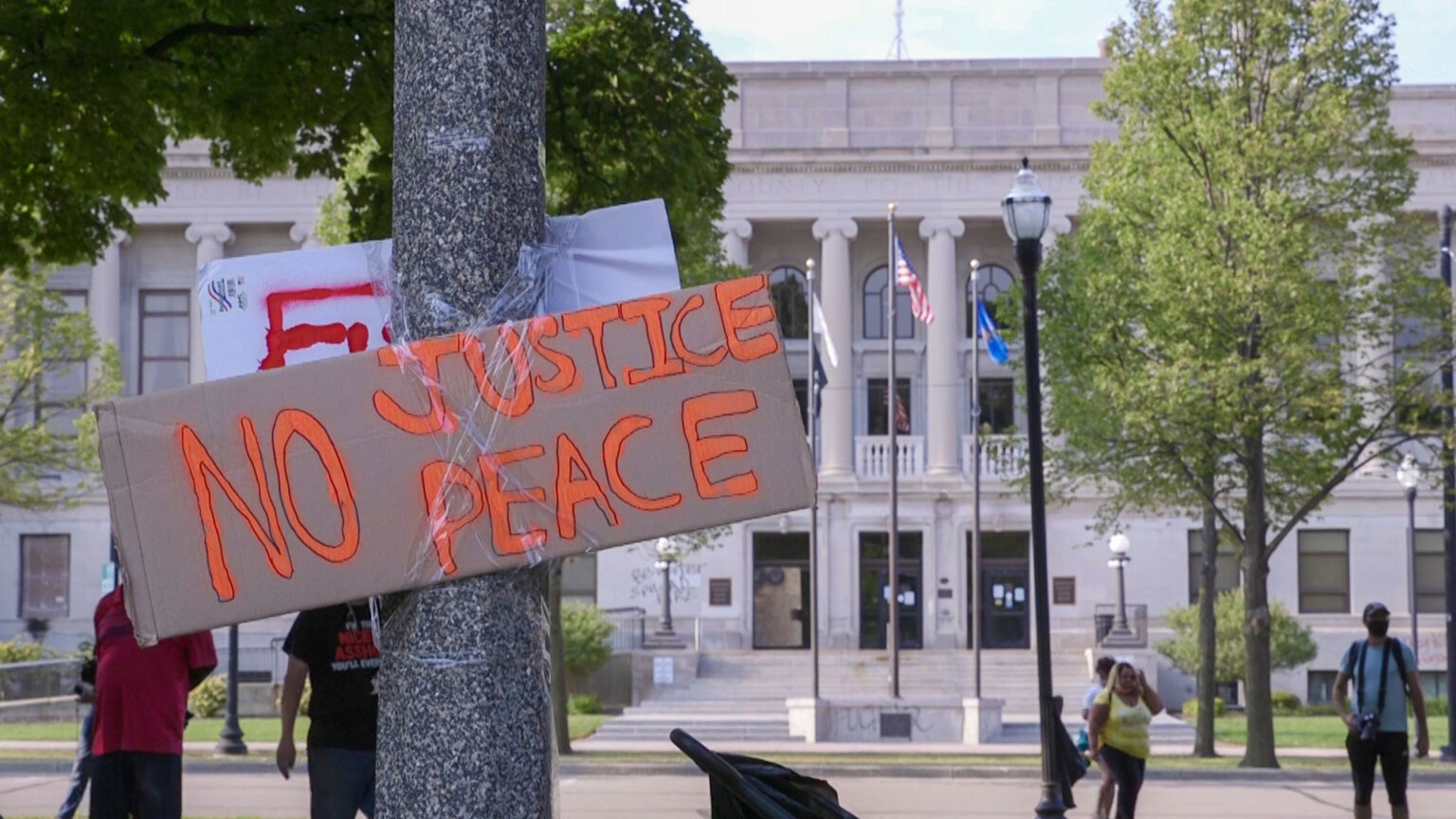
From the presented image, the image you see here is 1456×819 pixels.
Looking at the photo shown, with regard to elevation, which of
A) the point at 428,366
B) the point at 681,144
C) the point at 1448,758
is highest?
the point at 681,144

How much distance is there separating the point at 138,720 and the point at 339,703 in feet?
4.67

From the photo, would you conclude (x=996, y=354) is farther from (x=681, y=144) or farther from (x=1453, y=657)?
(x=681, y=144)

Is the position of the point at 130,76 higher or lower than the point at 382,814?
higher

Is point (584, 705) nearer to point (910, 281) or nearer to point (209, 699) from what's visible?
point (209, 699)

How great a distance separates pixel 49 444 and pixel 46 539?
49.6 feet

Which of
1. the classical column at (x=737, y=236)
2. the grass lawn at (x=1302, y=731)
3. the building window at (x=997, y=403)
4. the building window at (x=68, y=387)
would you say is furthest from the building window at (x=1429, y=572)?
the building window at (x=68, y=387)

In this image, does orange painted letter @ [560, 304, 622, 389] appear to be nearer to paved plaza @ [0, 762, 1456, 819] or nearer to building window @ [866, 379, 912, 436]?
paved plaza @ [0, 762, 1456, 819]

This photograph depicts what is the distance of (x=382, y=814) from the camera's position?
312cm

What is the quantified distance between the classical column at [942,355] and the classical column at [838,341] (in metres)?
2.30

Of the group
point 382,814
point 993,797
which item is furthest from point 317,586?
point 993,797

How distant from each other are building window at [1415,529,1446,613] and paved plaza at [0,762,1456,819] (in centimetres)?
3023

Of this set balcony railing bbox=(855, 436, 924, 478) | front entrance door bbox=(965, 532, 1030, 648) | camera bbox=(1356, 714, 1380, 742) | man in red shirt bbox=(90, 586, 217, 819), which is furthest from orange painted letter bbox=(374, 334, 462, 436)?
balcony railing bbox=(855, 436, 924, 478)

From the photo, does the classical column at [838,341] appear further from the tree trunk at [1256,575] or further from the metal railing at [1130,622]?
the tree trunk at [1256,575]

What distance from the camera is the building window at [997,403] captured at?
54688 mm
